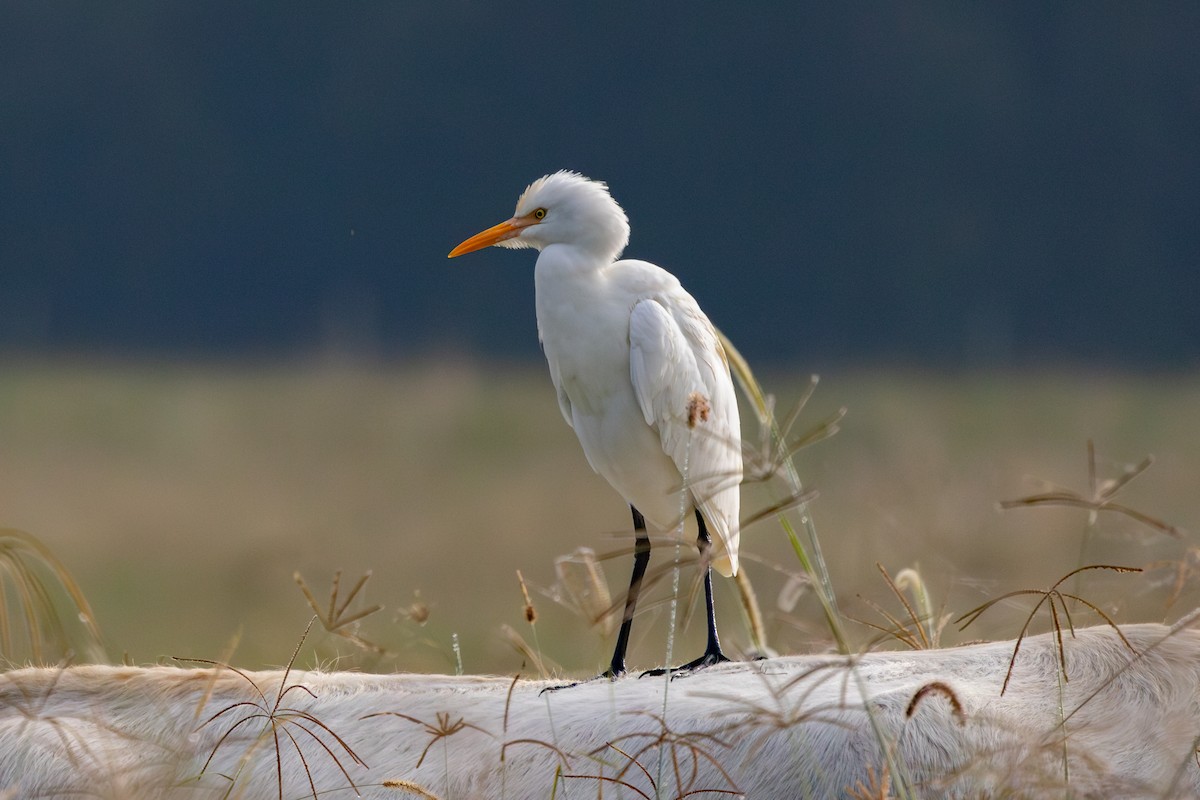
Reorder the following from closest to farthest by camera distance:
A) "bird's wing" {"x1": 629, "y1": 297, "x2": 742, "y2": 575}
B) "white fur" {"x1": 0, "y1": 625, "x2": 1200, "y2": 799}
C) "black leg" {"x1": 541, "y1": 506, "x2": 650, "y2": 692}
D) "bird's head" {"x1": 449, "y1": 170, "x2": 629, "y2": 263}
→ "white fur" {"x1": 0, "y1": 625, "x2": 1200, "y2": 799} < "black leg" {"x1": 541, "y1": 506, "x2": 650, "y2": 692} < "bird's wing" {"x1": 629, "y1": 297, "x2": 742, "y2": 575} < "bird's head" {"x1": 449, "y1": 170, "x2": 629, "y2": 263}

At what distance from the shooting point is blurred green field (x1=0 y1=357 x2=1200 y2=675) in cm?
815

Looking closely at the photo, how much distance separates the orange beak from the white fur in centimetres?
134

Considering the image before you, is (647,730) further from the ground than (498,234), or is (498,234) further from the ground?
(498,234)

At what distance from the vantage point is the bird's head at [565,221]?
3.20 meters

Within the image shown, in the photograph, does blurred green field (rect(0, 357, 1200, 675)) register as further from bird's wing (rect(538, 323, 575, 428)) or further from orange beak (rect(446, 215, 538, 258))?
orange beak (rect(446, 215, 538, 258))

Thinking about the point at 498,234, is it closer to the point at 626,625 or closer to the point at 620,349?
the point at 620,349

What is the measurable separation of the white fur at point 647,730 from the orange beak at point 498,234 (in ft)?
4.40

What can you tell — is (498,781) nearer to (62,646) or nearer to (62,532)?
(62,646)

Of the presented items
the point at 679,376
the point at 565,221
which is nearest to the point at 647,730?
the point at 679,376

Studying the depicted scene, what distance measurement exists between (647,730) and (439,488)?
464 inches

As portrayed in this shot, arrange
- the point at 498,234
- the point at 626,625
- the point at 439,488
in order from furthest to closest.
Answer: the point at 439,488, the point at 498,234, the point at 626,625

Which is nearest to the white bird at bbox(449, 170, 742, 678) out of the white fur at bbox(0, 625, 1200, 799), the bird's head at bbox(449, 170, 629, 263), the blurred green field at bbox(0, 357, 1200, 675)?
the bird's head at bbox(449, 170, 629, 263)

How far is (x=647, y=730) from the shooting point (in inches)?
A: 72.7

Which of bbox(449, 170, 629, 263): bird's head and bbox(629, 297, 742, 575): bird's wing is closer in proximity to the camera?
bbox(629, 297, 742, 575): bird's wing
